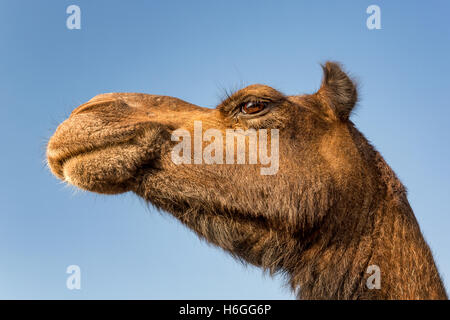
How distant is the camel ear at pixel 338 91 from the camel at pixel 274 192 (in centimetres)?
48

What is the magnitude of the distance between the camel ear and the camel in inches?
18.8

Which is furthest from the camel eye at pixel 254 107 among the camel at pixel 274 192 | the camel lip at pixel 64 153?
the camel lip at pixel 64 153

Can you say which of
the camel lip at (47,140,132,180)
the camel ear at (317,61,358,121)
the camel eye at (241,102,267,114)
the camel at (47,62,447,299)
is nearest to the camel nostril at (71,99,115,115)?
the camel at (47,62,447,299)

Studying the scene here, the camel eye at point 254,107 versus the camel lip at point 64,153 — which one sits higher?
the camel eye at point 254,107

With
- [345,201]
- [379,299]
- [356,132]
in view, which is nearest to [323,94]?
[356,132]

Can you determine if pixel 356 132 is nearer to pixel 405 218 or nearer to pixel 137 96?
pixel 405 218

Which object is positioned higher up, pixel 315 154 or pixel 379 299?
pixel 315 154

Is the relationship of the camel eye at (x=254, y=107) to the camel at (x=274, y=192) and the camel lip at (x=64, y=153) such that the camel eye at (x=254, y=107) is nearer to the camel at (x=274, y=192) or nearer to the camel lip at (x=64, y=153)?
the camel at (x=274, y=192)

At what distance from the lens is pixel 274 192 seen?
235 inches

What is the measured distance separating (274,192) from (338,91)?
1.52 m

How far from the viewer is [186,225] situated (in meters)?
6.18

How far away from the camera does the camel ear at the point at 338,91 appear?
6543 mm
